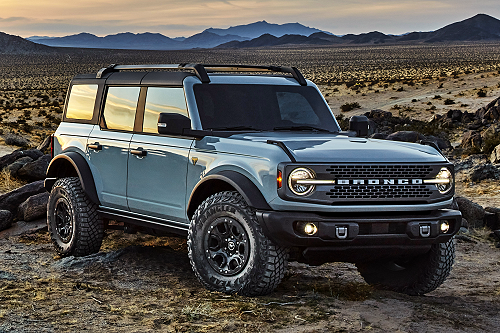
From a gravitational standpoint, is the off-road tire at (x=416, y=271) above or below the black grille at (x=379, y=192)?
below

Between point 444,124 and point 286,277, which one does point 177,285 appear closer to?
point 286,277

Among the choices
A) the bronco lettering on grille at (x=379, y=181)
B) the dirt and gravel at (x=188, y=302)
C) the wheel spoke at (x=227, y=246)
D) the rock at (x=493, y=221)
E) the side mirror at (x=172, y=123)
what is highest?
the side mirror at (x=172, y=123)

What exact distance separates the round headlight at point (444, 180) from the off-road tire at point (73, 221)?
13.4ft

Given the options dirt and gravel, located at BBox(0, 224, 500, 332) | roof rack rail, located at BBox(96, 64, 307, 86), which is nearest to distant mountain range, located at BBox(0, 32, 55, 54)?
roof rack rail, located at BBox(96, 64, 307, 86)

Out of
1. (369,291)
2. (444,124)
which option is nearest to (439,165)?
(369,291)

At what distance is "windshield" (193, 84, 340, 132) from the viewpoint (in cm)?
671

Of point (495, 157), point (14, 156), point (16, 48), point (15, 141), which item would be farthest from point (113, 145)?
point (16, 48)

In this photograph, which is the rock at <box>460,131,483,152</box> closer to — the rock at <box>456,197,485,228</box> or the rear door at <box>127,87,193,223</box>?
the rock at <box>456,197,485,228</box>

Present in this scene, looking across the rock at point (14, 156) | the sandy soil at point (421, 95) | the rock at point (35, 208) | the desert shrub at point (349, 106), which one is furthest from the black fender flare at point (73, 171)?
the desert shrub at point (349, 106)

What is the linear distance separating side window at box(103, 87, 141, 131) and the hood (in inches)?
A: 63.2

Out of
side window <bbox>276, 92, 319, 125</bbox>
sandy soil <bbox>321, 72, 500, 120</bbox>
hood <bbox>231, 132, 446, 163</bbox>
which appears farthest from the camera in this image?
sandy soil <bbox>321, 72, 500, 120</bbox>

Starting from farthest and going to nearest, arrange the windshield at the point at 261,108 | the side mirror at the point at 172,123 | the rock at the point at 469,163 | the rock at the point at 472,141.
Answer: the rock at the point at 472,141 < the rock at the point at 469,163 < the windshield at the point at 261,108 < the side mirror at the point at 172,123

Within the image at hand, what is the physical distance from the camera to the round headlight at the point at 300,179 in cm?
535

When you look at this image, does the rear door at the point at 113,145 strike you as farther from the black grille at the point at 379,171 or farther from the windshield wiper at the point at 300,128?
the black grille at the point at 379,171
